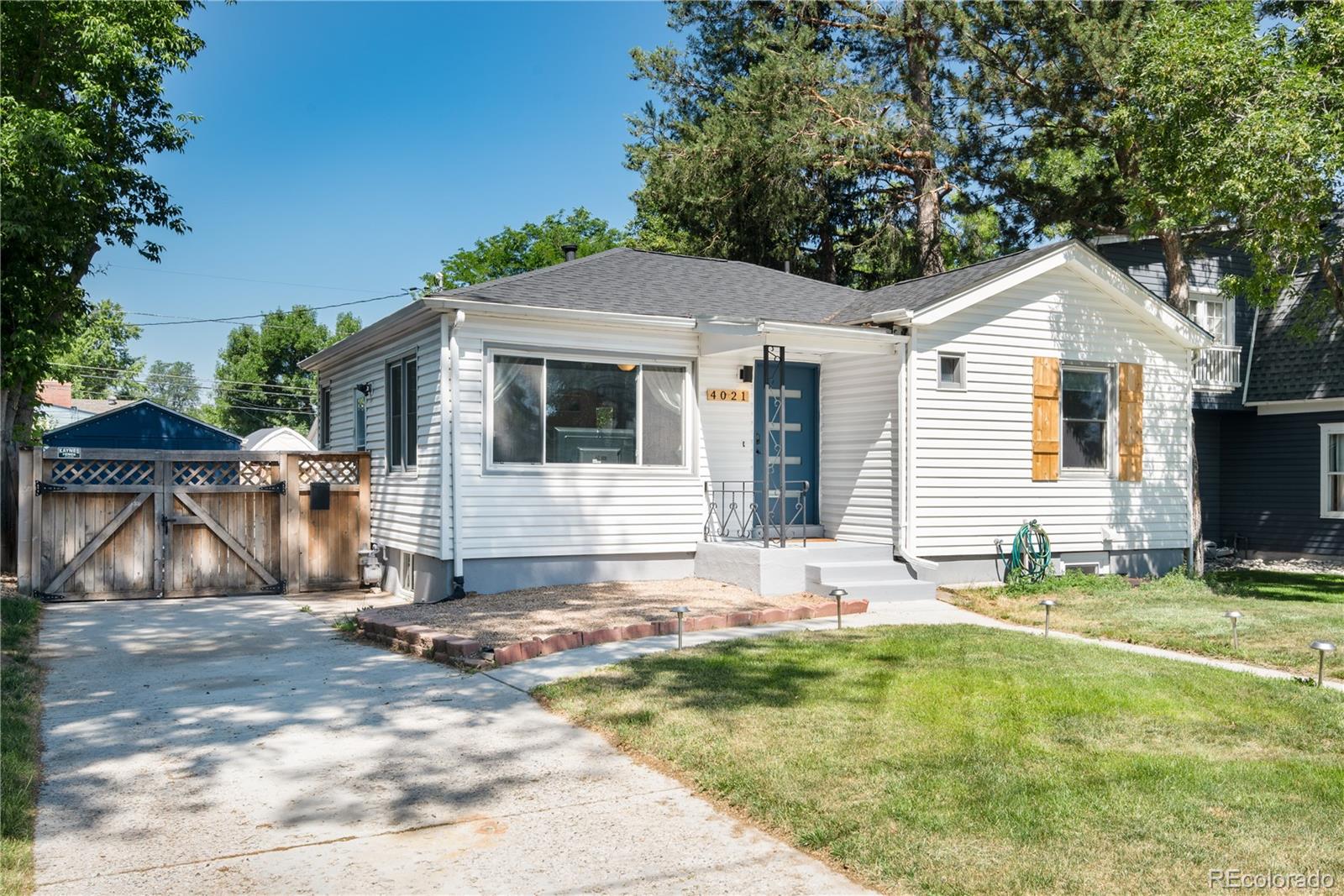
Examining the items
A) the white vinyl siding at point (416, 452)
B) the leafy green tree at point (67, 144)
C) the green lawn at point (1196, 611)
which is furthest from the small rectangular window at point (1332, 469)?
the leafy green tree at point (67, 144)

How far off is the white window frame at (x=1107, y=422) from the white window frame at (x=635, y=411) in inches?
202

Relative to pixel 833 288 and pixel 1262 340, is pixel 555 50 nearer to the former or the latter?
pixel 833 288

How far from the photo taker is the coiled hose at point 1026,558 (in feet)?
41.0

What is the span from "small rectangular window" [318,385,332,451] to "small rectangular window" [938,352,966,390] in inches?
399

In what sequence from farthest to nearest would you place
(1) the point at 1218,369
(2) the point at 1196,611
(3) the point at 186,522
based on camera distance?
(1) the point at 1218,369 → (3) the point at 186,522 → (2) the point at 1196,611

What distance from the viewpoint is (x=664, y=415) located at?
1198 cm

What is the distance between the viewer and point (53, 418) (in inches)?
1881

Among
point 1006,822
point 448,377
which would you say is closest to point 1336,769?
point 1006,822

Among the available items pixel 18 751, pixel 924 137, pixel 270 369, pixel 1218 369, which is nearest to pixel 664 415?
pixel 18 751

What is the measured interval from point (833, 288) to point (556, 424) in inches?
241

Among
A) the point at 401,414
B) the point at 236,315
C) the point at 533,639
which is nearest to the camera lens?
the point at 533,639

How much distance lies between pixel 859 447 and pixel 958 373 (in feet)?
5.10

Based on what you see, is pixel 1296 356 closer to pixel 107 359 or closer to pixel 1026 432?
pixel 1026 432

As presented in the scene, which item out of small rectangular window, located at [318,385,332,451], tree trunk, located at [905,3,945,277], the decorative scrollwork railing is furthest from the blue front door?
tree trunk, located at [905,3,945,277]
